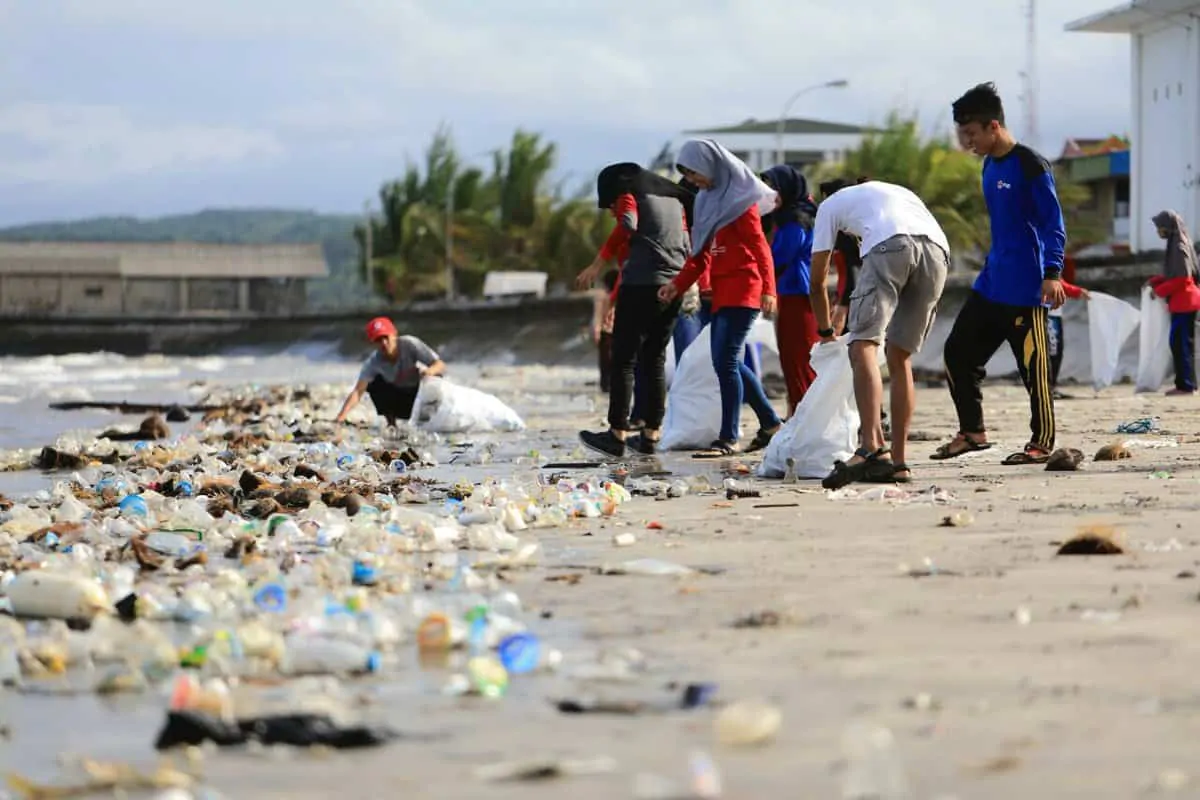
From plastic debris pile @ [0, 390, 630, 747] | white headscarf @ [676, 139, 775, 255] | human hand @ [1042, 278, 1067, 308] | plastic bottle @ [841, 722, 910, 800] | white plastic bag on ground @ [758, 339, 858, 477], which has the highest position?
white headscarf @ [676, 139, 775, 255]

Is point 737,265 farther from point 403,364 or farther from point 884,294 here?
point 403,364

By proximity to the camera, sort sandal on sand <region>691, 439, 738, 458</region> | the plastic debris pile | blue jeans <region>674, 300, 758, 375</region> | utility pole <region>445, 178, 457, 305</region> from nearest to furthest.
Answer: the plastic debris pile → sandal on sand <region>691, 439, 738, 458</region> → blue jeans <region>674, 300, 758, 375</region> → utility pole <region>445, 178, 457, 305</region>

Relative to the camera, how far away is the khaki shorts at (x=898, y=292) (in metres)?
8.35

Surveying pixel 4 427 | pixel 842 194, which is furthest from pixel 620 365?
pixel 4 427

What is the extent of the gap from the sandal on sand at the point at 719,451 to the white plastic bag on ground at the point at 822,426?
1373 mm

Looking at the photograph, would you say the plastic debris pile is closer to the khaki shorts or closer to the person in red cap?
the khaki shorts

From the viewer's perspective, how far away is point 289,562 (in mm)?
5934

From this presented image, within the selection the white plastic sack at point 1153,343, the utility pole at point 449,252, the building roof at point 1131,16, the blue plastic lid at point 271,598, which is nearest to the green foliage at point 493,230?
the utility pole at point 449,252

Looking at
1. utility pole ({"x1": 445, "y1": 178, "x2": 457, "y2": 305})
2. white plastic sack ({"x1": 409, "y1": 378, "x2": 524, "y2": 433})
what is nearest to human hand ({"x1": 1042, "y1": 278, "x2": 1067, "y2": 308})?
white plastic sack ({"x1": 409, "y1": 378, "x2": 524, "y2": 433})

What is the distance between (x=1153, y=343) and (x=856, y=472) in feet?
35.3

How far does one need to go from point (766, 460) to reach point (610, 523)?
2.12 meters

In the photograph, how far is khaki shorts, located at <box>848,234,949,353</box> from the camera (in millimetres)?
8352

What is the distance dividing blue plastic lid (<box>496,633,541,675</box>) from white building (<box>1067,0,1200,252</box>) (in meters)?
35.0

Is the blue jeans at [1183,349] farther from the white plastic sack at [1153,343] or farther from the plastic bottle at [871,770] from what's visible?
the plastic bottle at [871,770]
